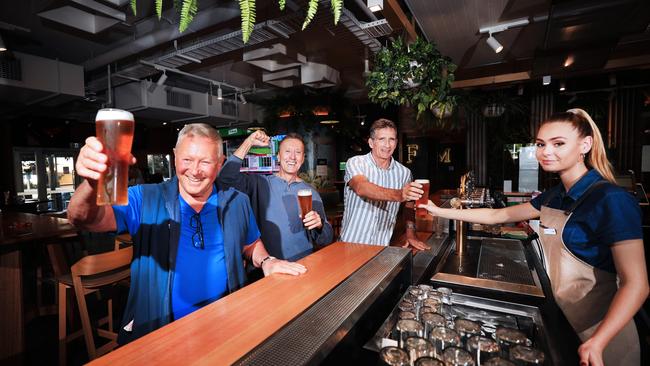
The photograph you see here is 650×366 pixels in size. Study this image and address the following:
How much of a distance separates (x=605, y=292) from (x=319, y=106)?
24.9 ft

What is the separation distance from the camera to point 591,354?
906mm

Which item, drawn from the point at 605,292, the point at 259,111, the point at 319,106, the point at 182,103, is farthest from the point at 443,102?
the point at 259,111

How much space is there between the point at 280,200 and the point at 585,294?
6.65 ft

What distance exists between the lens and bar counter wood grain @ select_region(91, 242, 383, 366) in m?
0.80

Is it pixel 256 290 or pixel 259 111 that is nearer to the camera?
pixel 256 290

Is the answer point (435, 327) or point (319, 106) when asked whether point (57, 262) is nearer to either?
point (435, 327)

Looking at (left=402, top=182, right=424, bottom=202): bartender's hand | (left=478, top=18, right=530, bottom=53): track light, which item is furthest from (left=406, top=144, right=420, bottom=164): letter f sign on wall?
(left=402, top=182, right=424, bottom=202): bartender's hand

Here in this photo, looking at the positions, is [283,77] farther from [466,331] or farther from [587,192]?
[466,331]

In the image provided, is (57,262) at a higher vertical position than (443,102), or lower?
lower

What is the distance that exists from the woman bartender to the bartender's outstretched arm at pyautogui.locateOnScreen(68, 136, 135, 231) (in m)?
1.46

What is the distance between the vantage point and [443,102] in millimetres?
2777

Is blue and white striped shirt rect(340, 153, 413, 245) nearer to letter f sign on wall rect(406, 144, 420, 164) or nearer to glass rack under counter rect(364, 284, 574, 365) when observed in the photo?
glass rack under counter rect(364, 284, 574, 365)

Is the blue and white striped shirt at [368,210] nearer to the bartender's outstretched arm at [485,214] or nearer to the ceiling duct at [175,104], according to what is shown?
the bartender's outstretched arm at [485,214]

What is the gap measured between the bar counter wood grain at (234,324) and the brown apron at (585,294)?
34.3 inches
